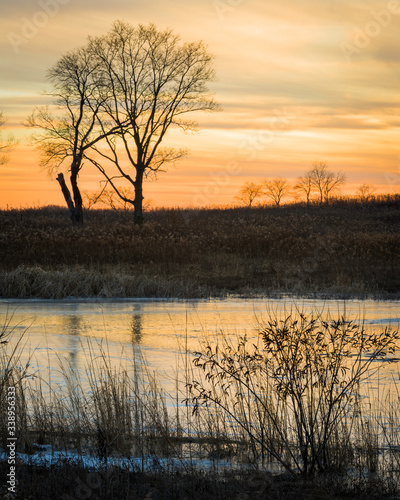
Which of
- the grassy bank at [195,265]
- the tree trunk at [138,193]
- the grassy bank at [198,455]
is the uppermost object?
the tree trunk at [138,193]

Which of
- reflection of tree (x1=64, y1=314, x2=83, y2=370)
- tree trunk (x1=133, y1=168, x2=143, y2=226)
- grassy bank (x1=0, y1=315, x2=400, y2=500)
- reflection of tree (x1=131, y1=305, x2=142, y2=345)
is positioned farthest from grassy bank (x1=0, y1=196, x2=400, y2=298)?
grassy bank (x1=0, y1=315, x2=400, y2=500)

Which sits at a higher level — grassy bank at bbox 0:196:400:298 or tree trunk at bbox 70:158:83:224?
tree trunk at bbox 70:158:83:224

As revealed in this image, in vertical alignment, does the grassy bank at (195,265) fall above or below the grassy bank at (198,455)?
above

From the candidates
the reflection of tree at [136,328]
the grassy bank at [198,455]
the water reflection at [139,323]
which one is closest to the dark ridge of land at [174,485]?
the grassy bank at [198,455]

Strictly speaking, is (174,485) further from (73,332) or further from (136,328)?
(136,328)

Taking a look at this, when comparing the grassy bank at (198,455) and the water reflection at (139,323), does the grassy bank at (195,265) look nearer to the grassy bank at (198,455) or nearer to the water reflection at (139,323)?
the water reflection at (139,323)

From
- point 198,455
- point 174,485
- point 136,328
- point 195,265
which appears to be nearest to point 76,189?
point 195,265

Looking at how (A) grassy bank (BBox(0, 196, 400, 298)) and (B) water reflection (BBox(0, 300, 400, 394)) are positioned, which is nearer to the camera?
(B) water reflection (BBox(0, 300, 400, 394))

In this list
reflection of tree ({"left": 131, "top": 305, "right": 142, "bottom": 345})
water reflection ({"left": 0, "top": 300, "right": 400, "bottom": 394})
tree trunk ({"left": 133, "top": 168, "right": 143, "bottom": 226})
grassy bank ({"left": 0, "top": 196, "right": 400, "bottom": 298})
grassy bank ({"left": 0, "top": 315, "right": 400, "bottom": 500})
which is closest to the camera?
grassy bank ({"left": 0, "top": 315, "right": 400, "bottom": 500})

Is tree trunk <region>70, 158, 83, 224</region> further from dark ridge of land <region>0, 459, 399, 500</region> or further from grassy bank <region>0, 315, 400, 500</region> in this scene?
dark ridge of land <region>0, 459, 399, 500</region>

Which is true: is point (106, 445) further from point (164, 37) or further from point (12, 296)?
point (164, 37)

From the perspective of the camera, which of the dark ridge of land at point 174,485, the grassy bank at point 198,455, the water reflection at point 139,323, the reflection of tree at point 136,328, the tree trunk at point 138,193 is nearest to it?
the dark ridge of land at point 174,485

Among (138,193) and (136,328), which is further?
(138,193)

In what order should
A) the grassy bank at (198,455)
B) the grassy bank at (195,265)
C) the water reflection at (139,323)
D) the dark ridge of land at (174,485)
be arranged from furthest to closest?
the grassy bank at (195,265), the water reflection at (139,323), the grassy bank at (198,455), the dark ridge of land at (174,485)
